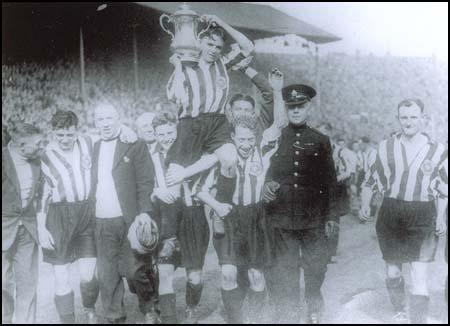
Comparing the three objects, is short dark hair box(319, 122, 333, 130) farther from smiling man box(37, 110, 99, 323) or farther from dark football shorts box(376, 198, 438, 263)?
smiling man box(37, 110, 99, 323)

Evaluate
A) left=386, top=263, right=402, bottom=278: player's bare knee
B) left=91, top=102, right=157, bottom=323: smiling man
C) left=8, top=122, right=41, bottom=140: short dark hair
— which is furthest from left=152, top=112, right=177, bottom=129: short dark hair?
left=386, top=263, right=402, bottom=278: player's bare knee

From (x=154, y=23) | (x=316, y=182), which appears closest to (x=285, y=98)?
(x=316, y=182)

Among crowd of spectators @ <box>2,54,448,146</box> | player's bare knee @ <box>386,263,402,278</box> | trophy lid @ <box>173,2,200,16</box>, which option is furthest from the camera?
crowd of spectators @ <box>2,54,448,146</box>

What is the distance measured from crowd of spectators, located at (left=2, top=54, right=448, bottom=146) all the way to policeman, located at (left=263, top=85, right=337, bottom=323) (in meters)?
0.32

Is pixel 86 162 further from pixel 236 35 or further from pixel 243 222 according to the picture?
pixel 236 35

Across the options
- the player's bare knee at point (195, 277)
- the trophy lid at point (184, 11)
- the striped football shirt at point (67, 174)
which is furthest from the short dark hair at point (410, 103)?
the striped football shirt at point (67, 174)

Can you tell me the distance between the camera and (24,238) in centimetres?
310

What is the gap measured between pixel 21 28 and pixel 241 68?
1704mm

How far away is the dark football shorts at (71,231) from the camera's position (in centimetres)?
307

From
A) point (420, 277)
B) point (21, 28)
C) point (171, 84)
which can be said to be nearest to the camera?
point (420, 277)

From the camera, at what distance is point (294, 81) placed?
3.31 metres

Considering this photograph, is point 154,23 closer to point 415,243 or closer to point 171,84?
point 171,84

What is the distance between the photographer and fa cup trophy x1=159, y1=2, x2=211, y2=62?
10.6 feet

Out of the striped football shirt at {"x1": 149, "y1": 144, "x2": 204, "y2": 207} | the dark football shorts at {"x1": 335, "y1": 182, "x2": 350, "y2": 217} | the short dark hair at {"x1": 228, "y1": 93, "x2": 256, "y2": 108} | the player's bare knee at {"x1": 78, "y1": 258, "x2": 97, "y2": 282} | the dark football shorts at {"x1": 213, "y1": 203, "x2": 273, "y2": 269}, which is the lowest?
the player's bare knee at {"x1": 78, "y1": 258, "x2": 97, "y2": 282}
